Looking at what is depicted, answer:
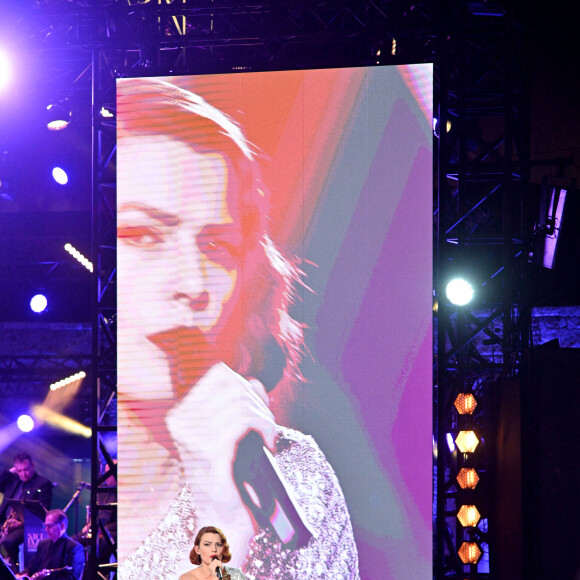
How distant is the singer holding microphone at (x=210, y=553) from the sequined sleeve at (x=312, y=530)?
4.07ft

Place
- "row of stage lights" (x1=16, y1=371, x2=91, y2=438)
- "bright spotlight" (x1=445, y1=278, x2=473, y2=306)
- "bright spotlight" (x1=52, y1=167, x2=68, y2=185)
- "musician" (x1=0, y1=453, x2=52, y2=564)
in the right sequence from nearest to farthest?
1. "bright spotlight" (x1=445, y1=278, x2=473, y2=306)
2. "musician" (x1=0, y1=453, x2=52, y2=564)
3. "bright spotlight" (x1=52, y1=167, x2=68, y2=185)
4. "row of stage lights" (x1=16, y1=371, x2=91, y2=438)

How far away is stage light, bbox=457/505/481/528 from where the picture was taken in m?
5.70

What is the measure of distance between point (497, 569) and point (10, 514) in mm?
4724

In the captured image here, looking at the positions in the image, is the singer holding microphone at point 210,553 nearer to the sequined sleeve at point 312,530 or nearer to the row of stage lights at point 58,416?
the sequined sleeve at point 312,530

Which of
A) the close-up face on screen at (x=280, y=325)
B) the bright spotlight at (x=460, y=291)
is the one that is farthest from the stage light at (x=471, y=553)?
the bright spotlight at (x=460, y=291)

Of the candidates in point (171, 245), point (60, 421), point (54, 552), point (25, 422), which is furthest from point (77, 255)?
point (54, 552)

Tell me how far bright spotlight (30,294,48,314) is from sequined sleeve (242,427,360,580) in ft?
17.5

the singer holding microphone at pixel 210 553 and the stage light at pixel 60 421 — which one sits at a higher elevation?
the stage light at pixel 60 421

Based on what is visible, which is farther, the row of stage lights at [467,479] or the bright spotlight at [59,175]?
the bright spotlight at [59,175]

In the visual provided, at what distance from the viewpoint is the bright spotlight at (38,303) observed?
31.9 ft

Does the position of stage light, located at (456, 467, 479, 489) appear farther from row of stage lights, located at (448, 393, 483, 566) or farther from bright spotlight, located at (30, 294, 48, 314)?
bright spotlight, located at (30, 294, 48, 314)

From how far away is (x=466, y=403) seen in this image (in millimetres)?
5742

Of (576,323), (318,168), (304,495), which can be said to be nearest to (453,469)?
(304,495)

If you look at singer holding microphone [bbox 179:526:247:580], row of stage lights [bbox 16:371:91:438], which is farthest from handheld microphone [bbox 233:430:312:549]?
row of stage lights [bbox 16:371:91:438]
